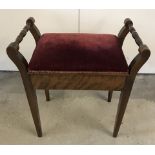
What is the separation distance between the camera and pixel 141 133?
1187mm

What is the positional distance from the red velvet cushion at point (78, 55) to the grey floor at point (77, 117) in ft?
1.39

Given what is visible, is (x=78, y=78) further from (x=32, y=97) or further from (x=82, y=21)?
(x=82, y=21)

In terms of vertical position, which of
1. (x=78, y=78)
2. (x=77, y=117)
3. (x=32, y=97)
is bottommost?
(x=77, y=117)

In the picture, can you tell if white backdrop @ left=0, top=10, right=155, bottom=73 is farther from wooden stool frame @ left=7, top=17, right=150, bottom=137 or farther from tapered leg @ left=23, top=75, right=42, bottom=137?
tapered leg @ left=23, top=75, right=42, bottom=137

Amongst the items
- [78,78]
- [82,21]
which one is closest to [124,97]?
[78,78]

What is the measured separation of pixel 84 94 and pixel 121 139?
384 mm

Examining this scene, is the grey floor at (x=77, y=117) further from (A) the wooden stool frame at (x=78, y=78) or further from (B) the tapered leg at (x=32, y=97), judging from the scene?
(A) the wooden stool frame at (x=78, y=78)

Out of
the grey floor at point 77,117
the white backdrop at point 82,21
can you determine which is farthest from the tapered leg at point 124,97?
the white backdrop at point 82,21

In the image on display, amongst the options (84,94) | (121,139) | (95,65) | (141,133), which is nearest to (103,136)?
(121,139)

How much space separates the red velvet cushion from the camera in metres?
0.88

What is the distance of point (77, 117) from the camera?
1274 mm

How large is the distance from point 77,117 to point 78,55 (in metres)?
0.47

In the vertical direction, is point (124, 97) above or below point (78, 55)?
below

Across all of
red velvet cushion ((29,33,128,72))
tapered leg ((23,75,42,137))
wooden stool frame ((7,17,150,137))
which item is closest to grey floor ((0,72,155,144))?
tapered leg ((23,75,42,137))
